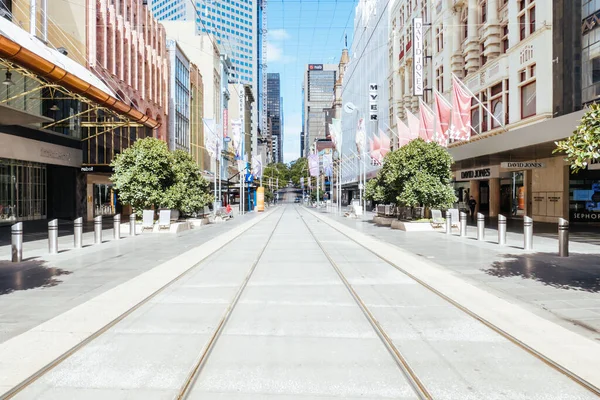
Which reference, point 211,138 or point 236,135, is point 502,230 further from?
point 236,135

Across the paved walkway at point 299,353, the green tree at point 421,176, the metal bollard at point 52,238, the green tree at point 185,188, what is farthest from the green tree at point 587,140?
the green tree at point 185,188

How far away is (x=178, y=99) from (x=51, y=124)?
97.7 ft

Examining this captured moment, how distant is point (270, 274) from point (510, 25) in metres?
27.2

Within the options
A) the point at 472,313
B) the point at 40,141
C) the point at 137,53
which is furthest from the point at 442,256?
the point at 137,53

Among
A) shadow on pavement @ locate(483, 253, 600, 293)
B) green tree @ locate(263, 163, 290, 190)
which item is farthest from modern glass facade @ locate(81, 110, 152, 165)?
green tree @ locate(263, 163, 290, 190)

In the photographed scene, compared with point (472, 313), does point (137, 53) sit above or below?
above

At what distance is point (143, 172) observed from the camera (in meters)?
24.7

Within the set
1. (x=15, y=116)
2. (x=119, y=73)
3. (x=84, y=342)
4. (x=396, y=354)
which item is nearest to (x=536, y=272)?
(x=396, y=354)

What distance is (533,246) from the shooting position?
16812 mm

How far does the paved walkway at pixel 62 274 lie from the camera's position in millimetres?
7525

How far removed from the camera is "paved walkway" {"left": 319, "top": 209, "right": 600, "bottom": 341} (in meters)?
7.57

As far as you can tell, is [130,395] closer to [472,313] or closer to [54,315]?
[54,315]

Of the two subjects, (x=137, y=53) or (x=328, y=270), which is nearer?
(x=328, y=270)

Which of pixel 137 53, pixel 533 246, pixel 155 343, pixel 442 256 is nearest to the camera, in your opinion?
pixel 155 343
